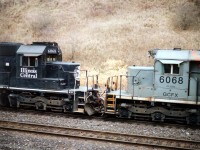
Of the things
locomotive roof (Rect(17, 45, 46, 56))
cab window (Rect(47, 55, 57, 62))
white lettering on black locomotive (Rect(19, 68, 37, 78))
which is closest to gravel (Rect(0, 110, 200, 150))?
white lettering on black locomotive (Rect(19, 68, 37, 78))

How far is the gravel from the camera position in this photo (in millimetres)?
9695

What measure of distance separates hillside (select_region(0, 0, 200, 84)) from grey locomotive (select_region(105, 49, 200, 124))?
34.4 ft

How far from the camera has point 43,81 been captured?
48.8ft

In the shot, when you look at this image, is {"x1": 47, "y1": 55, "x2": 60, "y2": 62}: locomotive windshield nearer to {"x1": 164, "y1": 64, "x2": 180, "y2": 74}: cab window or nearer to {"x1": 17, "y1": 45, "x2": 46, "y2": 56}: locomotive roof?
{"x1": 17, "y1": 45, "x2": 46, "y2": 56}: locomotive roof

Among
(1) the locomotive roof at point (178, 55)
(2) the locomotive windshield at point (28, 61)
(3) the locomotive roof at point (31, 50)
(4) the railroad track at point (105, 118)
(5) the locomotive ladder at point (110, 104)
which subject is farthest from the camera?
(2) the locomotive windshield at point (28, 61)

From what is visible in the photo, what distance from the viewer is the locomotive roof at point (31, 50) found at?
14.8 m

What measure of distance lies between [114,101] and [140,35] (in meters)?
16.8

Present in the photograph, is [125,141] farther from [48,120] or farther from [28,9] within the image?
[28,9]

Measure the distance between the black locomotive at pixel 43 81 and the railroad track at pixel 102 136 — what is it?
2657mm

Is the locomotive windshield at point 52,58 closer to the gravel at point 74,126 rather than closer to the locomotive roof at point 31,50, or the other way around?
the locomotive roof at point 31,50

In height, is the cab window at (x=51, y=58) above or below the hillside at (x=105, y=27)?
below

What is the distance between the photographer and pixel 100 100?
14.3 m

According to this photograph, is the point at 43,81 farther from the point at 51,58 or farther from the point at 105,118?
the point at 105,118

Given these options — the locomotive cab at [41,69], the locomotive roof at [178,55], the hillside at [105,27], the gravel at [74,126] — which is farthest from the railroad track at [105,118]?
the hillside at [105,27]
